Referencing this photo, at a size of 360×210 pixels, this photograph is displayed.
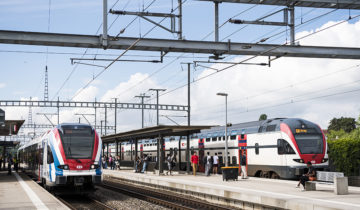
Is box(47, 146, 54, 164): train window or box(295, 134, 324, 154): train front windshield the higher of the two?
box(295, 134, 324, 154): train front windshield

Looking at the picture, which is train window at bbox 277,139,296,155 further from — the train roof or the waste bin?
the waste bin

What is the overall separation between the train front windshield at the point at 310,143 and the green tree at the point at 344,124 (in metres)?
84.9

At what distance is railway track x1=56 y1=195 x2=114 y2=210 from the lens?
672 inches

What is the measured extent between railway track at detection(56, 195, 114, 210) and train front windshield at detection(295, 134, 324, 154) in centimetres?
1146

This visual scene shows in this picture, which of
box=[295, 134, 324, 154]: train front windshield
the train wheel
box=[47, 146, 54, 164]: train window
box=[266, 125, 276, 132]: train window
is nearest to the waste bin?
the train wheel

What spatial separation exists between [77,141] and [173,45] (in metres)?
5.59

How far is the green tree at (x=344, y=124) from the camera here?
104 meters

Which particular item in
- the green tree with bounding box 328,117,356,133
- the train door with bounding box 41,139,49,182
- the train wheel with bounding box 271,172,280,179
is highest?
the green tree with bounding box 328,117,356,133

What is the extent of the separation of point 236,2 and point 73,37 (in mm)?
6207

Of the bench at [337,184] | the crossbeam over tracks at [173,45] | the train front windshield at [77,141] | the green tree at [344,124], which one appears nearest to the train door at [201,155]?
the bench at [337,184]

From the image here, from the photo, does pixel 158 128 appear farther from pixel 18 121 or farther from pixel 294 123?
pixel 18 121

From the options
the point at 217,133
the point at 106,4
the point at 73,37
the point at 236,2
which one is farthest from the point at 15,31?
the point at 217,133

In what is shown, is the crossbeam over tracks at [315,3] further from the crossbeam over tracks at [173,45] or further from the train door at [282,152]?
the train door at [282,152]

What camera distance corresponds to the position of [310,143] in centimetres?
2439
